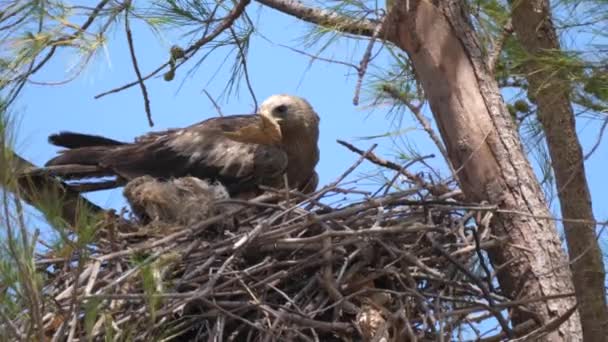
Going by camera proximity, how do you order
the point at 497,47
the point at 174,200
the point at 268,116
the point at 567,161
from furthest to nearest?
the point at 268,116 → the point at 174,200 → the point at 497,47 → the point at 567,161

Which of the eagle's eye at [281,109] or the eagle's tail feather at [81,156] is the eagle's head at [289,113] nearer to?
the eagle's eye at [281,109]

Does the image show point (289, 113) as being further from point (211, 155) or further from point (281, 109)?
point (211, 155)

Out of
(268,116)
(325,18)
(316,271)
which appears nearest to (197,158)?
(268,116)

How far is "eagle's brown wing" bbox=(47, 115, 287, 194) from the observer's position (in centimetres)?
588

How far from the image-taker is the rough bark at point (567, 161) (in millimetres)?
4043

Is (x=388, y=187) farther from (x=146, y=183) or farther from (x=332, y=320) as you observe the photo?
(x=146, y=183)

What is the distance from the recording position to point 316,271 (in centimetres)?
447

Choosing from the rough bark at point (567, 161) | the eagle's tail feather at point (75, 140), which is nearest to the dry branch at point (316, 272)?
the rough bark at point (567, 161)

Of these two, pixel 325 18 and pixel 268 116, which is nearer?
pixel 325 18

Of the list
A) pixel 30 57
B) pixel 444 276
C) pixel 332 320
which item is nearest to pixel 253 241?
pixel 332 320

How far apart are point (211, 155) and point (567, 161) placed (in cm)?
228

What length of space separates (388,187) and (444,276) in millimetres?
511

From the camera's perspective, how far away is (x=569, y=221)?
4.01 m

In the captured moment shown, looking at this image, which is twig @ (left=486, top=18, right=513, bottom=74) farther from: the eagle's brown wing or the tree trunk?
the eagle's brown wing
